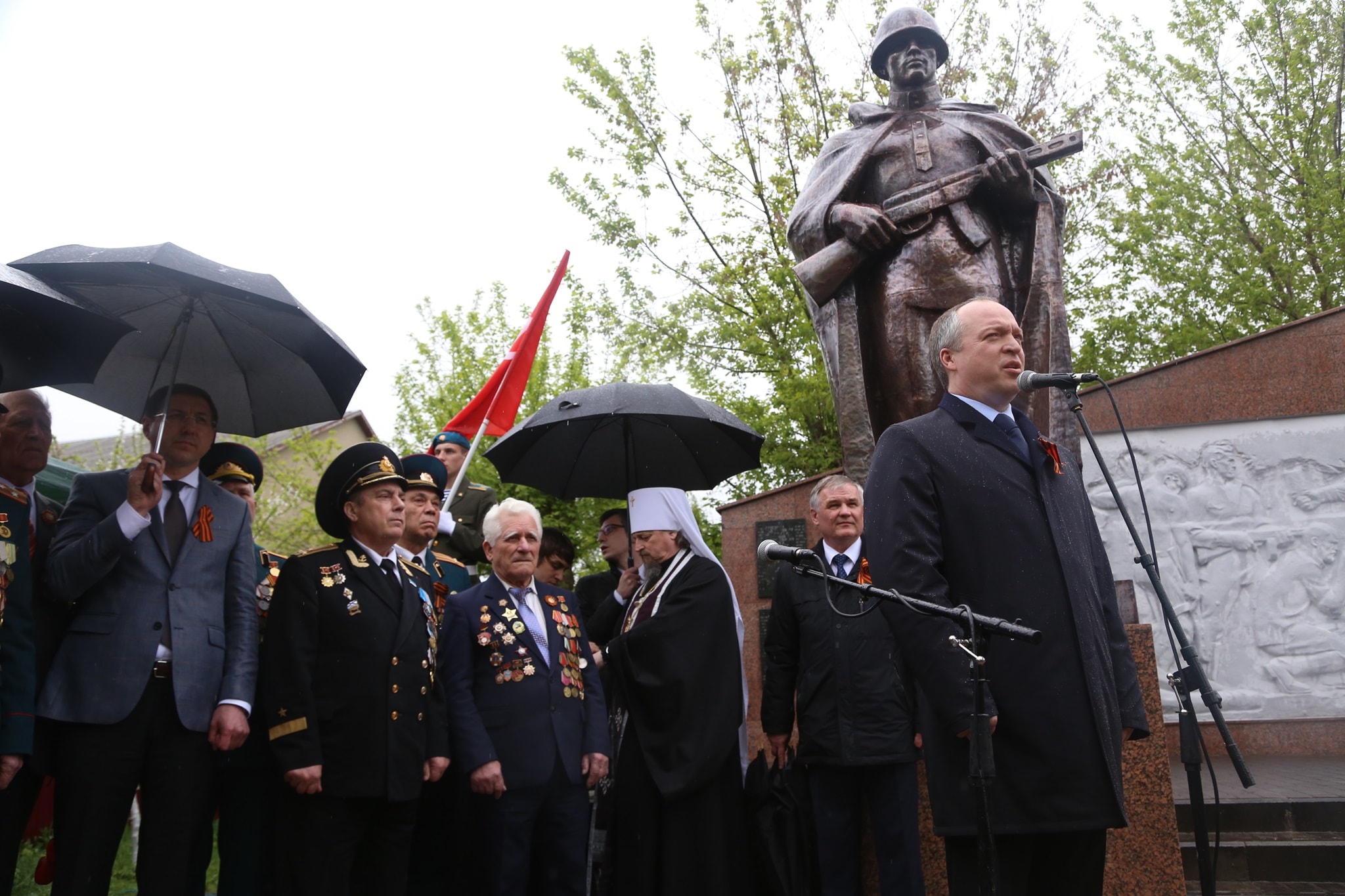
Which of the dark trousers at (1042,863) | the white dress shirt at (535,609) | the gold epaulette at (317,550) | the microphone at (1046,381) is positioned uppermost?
the microphone at (1046,381)

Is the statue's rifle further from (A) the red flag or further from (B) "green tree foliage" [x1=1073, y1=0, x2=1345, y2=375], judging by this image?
(B) "green tree foliage" [x1=1073, y1=0, x2=1345, y2=375]

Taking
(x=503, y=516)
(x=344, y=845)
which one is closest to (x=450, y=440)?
(x=503, y=516)

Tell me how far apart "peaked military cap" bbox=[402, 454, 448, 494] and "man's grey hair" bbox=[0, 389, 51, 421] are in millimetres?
1391

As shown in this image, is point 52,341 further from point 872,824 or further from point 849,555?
point 872,824

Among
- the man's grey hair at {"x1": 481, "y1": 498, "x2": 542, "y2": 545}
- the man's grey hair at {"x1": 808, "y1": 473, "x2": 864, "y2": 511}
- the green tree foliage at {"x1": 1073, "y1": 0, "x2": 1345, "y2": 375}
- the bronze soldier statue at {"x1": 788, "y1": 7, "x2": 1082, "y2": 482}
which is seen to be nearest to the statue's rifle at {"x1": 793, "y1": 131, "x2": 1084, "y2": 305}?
the bronze soldier statue at {"x1": 788, "y1": 7, "x2": 1082, "y2": 482}

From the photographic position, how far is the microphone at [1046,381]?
3.05 metres

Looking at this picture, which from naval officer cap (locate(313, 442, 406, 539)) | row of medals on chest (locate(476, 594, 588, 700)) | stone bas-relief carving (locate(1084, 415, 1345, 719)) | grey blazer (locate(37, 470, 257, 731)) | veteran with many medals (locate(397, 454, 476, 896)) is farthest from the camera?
stone bas-relief carving (locate(1084, 415, 1345, 719))

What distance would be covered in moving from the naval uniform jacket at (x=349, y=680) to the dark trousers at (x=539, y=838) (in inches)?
14.4

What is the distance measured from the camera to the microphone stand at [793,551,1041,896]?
7.61ft

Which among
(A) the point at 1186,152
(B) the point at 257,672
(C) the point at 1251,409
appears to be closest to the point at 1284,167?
(A) the point at 1186,152

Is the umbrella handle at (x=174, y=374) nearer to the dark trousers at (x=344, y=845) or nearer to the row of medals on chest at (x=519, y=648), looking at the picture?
the dark trousers at (x=344, y=845)

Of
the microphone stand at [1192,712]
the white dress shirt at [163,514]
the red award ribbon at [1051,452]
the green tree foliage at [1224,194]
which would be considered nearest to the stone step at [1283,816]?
the microphone stand at [1192,712]

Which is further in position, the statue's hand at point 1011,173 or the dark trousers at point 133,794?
the statue's hand at point 1011,173

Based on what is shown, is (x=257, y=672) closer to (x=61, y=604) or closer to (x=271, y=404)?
(x=61, y=604)
